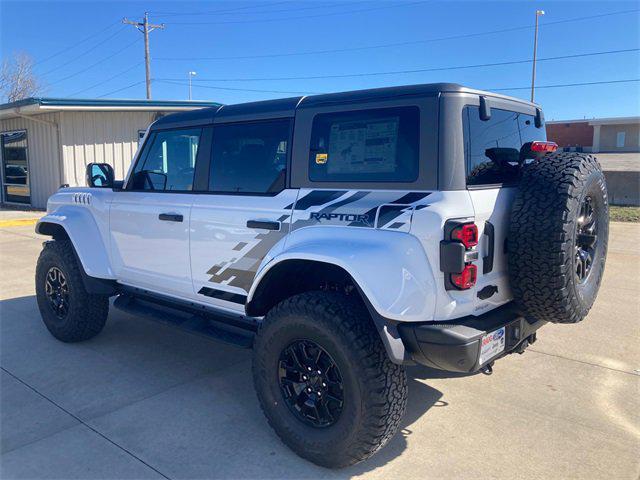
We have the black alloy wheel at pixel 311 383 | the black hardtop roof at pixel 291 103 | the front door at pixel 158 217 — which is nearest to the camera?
the black hardtop roof at pixel 291 103

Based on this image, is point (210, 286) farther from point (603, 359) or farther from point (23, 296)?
point (23, 296)

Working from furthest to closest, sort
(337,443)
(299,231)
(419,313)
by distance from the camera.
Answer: (299,231) → (337,443) → (419,313)

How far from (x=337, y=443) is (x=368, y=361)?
1.66ft

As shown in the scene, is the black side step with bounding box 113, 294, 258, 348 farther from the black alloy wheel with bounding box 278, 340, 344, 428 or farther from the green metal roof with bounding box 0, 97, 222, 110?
the green metal roof with bounding box 0, 97, 222, 110

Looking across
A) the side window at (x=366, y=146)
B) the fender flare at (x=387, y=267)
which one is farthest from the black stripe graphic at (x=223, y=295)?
the side window at (x=366, y=146)

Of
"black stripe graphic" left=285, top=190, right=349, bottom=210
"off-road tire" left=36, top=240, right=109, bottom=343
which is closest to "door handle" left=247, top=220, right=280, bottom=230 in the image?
"black stripe graphic" left=285, top=190, right=349, bottom=210

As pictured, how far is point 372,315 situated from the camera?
285cm

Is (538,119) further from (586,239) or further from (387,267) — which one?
(387,267)

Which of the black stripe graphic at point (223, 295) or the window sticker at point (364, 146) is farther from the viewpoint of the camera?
the black stripe graphic at point (223, 295)

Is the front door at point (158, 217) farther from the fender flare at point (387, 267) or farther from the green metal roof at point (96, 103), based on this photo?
the green metal roof at point (96, 103)

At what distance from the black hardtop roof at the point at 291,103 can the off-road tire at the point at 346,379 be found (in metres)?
1.14

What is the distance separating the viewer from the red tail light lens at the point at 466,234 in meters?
2.64

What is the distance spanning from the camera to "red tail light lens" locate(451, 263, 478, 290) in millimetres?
2684

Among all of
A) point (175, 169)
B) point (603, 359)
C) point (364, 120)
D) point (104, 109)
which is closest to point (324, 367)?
point (364, 120)
